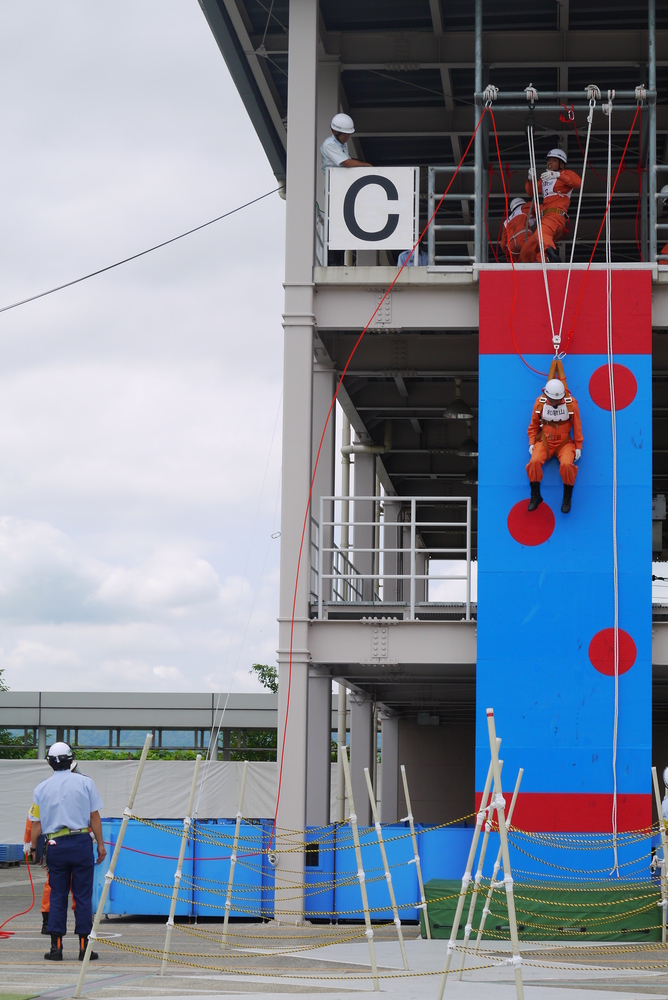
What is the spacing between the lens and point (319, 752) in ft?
56.3

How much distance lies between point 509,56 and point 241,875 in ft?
38.6

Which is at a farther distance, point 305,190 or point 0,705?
point 0,705

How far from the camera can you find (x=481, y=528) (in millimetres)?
14891

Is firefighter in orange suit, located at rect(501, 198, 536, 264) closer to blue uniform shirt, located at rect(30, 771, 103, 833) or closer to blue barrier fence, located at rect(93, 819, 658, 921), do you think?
blue barrier fence, located at rect(93, 819, 658, 921)

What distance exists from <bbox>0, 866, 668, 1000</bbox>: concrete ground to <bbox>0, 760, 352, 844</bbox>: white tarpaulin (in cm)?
1196

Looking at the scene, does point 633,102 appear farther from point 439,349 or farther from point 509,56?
point 439,349

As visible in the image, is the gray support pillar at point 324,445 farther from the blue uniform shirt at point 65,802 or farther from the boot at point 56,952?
the boot at point 56,952

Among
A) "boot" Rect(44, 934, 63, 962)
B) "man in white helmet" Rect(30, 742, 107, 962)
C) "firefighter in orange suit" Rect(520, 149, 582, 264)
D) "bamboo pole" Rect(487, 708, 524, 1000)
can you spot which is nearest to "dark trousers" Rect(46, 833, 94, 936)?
"man in white helmet" Rect(30, 742, 107, 962)

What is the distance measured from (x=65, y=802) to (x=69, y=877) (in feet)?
2.21

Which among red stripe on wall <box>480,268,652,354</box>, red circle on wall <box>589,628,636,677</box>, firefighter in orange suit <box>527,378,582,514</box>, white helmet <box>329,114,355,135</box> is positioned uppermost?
white helmet <box>329,114,355,135</box>

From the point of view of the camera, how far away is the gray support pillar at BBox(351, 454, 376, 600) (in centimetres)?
2258

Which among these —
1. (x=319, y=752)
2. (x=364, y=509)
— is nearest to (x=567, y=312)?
(x=319, y=752)

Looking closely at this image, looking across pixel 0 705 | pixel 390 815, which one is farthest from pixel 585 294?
pixel 0 705

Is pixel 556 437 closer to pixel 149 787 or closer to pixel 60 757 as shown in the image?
pixel 60 757
